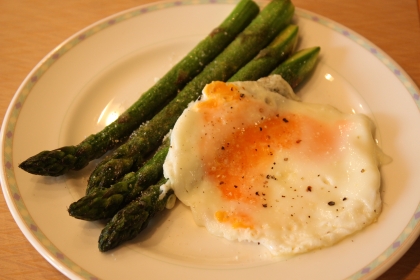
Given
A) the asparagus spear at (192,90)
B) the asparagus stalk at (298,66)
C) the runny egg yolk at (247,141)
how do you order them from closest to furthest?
the runny egg yolk at (247,141)
the asparagus spear at (192,90)
the asparagus stalk at (298,66)

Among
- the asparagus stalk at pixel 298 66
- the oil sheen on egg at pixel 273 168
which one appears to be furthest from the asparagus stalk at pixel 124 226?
the asparagus stalk at pixel 298 66

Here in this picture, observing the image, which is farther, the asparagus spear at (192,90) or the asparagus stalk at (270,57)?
the asparagus stalk at (270,57)

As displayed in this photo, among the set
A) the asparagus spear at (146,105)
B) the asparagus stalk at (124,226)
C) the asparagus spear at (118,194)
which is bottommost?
the asparagus stalk at (124,226)

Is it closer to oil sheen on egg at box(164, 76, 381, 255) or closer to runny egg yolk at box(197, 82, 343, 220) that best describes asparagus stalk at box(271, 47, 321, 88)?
oil sheen on egg at box(164, 76, 381, 255)

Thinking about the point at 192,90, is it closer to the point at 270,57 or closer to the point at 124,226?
the point at 270,57

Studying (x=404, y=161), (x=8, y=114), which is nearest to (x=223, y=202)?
(x=404, y=161)

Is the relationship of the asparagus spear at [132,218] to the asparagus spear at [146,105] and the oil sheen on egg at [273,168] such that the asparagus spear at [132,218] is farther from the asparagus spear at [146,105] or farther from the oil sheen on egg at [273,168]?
the asparagus spear at [146,105]

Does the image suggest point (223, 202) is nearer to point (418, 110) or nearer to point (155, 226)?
point (155, 226)
